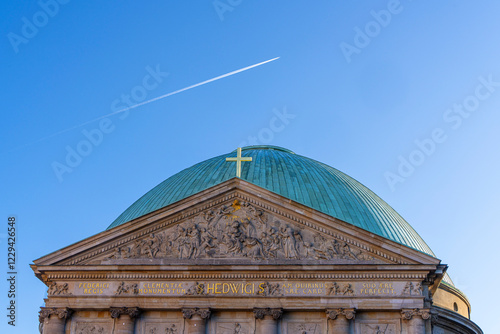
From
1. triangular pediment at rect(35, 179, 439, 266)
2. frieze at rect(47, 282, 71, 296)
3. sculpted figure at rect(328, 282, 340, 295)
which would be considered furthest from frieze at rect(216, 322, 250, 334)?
frieze at rect(47, 282, 71, 296)

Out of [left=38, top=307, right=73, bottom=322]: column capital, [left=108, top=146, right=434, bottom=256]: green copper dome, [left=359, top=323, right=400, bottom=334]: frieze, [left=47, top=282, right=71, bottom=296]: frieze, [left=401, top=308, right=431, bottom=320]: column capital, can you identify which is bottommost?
[left=359, top=323, right=400, bottom=334]: frieze

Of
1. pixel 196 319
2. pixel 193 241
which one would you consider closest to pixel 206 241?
pixel 193 241

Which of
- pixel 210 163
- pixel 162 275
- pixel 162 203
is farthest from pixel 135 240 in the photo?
pixel 210 163

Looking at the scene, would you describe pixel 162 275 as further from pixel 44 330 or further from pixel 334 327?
pixel 334 327

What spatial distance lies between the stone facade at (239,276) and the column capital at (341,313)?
36 mm

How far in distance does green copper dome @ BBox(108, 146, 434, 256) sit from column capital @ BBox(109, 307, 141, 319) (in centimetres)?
673

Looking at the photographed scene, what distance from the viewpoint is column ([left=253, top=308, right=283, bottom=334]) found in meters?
26.1

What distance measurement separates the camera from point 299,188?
32844 mm

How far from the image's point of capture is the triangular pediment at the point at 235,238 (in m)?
26.8

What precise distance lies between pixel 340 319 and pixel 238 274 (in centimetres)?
397

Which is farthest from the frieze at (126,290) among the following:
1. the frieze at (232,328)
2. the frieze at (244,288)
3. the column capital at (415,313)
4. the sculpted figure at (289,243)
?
the column capital at (415,313)

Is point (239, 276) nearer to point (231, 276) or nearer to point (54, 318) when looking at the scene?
point (231, 276)

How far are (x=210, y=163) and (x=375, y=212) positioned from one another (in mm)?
8598

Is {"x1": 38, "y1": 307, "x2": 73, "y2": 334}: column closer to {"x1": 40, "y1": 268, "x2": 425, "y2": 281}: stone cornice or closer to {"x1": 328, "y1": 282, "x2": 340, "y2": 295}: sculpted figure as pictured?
{"x1": 40, "y1": 268, "x2": 425, "y2": 281}: stone cornice
